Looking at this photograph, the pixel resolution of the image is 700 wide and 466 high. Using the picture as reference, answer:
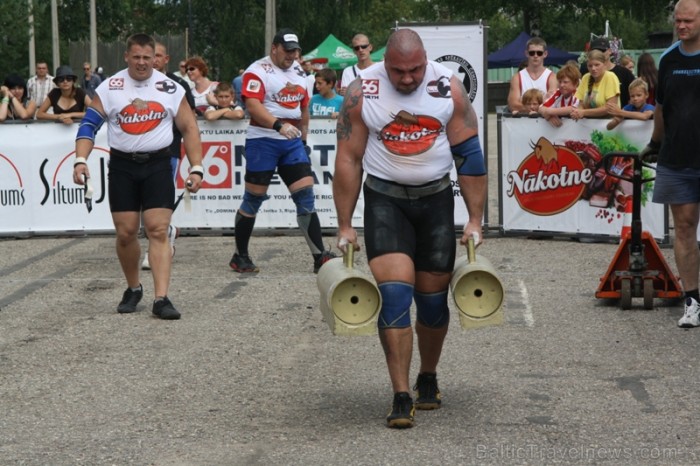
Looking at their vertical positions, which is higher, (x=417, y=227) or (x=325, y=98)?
(x=325, y=98)

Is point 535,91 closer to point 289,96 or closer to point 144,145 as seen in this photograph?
point 289,96

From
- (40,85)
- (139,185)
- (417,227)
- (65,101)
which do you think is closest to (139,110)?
(139,185)

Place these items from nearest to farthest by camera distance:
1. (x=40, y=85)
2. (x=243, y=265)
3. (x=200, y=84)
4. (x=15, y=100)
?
(x=243, y=265) → (x=200, y=84) → (x=15, y=100) → (x=40, y=85)

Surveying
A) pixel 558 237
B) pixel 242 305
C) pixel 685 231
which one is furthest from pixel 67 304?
pixel 558 237

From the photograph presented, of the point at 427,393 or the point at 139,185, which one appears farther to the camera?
the point at 139,185

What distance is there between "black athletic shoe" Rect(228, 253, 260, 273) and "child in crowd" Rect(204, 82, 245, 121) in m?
2.86

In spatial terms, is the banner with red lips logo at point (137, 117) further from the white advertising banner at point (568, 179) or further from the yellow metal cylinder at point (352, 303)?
the white advertising banner at point (568, 179)

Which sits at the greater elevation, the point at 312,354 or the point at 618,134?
the point at 618,134

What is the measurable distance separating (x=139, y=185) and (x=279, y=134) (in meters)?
2.16

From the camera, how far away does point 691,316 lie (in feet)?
29.9

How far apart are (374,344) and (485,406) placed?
5.92ft

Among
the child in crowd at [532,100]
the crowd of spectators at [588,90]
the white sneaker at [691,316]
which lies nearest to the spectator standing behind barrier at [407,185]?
the white sneaker at [691,316]

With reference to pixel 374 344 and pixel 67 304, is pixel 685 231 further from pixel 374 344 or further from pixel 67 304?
pixel 67 304

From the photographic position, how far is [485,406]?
6.93m
